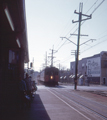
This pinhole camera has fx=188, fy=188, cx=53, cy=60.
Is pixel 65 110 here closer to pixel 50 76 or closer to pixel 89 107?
pixel 89 107

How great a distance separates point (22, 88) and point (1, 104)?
2.22 metres

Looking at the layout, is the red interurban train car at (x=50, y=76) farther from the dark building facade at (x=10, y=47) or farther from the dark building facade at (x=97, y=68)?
the dark building facade at (x=10, y=47)

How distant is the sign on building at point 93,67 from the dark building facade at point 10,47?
1682 inches

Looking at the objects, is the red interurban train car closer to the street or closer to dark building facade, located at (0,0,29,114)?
dark building facade, located at (0,0,29,114)

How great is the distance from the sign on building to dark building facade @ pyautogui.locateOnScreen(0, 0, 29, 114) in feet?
140

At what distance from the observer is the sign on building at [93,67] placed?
5525cm

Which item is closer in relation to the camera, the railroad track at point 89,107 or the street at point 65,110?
the street at point 65,110

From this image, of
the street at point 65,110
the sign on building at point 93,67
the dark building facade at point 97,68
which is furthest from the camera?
the sign on building at point 93,67

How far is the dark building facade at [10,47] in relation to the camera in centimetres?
681

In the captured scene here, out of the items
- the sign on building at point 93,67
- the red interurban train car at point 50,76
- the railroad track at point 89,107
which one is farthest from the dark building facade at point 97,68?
the railroad track at point 89,107

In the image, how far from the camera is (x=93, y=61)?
189 ft

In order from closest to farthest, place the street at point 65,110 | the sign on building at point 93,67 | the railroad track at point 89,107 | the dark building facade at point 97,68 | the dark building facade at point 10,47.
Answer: the dark building facade at point 10,47 → the street at point 65,110 → the railroad track at point 89,107 → the dark building facade at point 97,68 → the sign on building at point 93,67

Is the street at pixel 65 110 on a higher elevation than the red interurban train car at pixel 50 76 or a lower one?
lower

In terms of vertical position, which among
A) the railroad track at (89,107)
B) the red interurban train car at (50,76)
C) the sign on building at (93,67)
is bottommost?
the railroad track at (89,107)
